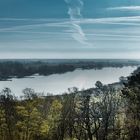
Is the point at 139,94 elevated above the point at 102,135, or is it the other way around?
the point at 139,94

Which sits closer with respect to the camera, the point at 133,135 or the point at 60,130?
the point at 133,135

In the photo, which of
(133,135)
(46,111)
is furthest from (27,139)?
(133,135)

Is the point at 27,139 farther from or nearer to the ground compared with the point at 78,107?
nearer to the ground

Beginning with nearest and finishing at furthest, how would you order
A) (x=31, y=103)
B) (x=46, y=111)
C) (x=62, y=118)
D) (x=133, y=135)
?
(x=133, y=135)
(x=31, y=103)
(x=62, y=118)
(x=46, y=111)

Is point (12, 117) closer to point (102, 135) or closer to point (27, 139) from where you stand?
point (27, 139)

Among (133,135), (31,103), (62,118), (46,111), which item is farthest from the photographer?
(46,111)

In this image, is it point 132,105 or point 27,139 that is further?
point 27,139

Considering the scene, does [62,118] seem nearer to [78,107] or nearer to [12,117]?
[78,107]

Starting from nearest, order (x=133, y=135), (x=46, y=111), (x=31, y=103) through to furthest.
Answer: (x=133, y=135) → (x=31, y=103) → (x=46, y=111)

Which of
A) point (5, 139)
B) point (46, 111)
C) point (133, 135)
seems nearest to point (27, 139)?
point (5, 139)
